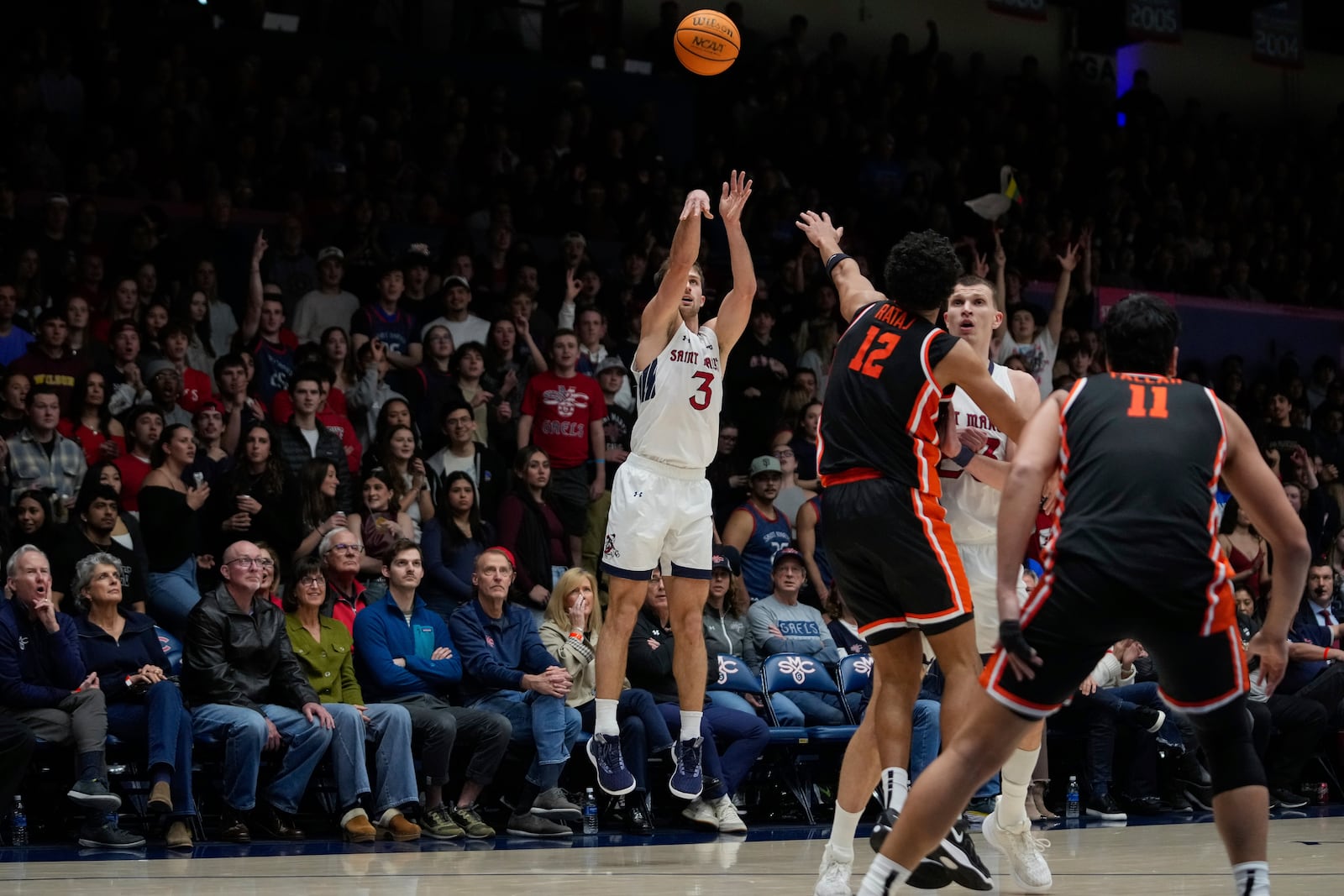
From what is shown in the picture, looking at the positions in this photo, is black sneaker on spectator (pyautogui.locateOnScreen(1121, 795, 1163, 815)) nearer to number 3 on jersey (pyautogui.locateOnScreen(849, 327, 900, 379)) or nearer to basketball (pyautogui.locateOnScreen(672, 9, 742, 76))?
basketball (pyautogui.locateOnScreen(672, 9, 742, 76))

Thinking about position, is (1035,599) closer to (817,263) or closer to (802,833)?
(802,833)

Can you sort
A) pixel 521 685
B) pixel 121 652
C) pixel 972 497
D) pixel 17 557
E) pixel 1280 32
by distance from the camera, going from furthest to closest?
pixel 1280 32
pixel 521 685
pixel 121 652
pixel 17 557
pixel 972 497

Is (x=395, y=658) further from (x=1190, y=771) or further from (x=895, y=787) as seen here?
(x=1190, y=771)

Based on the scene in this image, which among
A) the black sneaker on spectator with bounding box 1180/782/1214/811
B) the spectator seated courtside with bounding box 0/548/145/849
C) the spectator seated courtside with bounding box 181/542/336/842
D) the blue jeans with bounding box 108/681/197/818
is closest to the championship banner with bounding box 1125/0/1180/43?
the black sneaker on spectator with bounding box 1180/782/1214/811

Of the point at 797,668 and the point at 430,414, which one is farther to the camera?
the point at 430,414

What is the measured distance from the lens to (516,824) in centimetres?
841

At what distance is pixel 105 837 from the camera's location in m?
7.53

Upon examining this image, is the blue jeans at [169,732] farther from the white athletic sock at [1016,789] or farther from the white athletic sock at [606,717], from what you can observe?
the white athletic sock at [1016,789]

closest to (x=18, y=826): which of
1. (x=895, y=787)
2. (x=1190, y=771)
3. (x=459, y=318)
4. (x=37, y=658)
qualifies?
(x=37, y=658)

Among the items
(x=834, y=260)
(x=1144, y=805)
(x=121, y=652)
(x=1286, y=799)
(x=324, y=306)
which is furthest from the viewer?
(x=324, y=306)

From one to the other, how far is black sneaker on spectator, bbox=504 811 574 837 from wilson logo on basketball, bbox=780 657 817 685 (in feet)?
6.72

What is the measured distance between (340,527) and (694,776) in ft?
10.1

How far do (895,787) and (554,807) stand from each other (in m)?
3.31

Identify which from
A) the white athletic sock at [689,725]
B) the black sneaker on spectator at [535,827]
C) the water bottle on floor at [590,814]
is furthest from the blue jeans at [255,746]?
the white athletic sock at [689,725]
